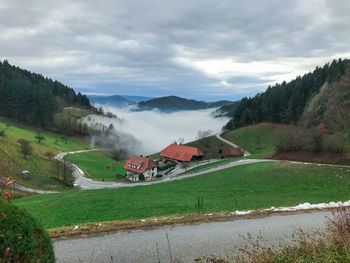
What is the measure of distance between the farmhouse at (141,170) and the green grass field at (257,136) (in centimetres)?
3569

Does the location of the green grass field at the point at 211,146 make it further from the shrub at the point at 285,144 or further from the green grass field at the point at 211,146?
the shrub at the point at 285,144

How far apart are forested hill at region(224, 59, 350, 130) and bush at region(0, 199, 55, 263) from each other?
94.7 m

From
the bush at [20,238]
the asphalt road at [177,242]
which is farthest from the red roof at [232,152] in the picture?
the bush at [20,238]

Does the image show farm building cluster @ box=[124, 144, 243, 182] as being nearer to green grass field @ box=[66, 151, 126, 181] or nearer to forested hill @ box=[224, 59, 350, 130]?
green grass field @ box=[66, 151, 126, 181]

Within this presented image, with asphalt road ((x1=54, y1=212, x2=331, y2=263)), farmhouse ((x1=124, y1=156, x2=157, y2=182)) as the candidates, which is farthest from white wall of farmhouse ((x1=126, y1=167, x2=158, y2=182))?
asphalt road ((x1=54, y1=212, x2=331, y2=263))

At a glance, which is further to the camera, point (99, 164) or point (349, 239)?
point (99, 164)

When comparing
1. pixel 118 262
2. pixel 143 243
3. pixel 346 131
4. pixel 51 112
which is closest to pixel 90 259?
pixel 118 262

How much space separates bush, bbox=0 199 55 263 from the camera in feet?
14.1

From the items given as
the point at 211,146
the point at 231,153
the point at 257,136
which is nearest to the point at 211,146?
the point at 211,146

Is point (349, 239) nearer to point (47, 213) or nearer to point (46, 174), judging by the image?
point (47, 213)

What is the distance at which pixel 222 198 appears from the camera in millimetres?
21219

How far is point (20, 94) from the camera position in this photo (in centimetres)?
11806

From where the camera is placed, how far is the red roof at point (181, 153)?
78.2 meters

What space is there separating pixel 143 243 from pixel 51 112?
442 ft
